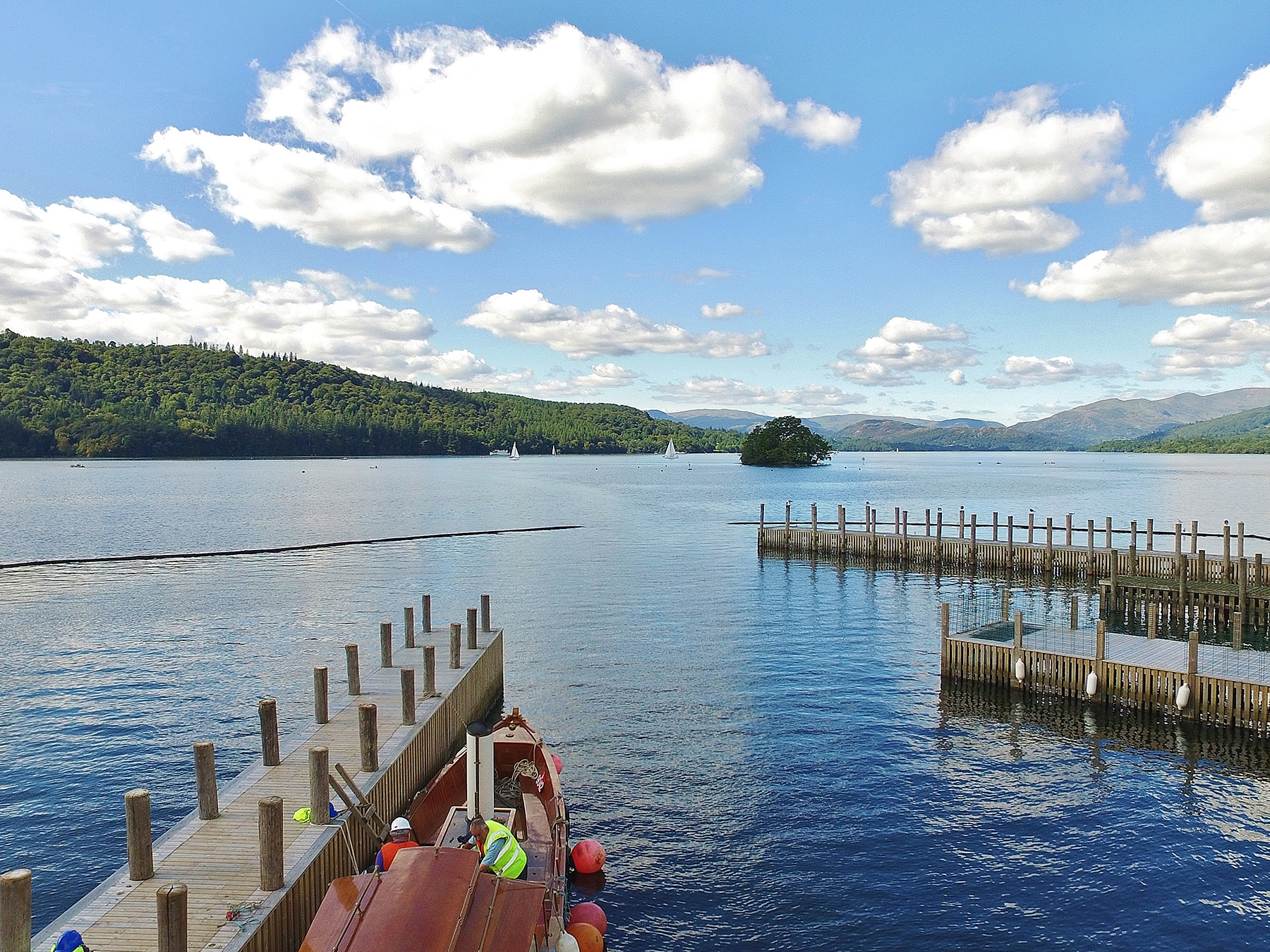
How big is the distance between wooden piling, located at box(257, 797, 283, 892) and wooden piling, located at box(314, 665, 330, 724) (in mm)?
6987

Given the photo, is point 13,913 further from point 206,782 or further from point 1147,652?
point 1147,652

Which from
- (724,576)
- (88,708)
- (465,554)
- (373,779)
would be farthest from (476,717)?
(465,554)

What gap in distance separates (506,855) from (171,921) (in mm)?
4265

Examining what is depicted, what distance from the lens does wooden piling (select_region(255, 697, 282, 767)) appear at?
614 inches

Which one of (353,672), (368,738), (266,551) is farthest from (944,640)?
(266,551)

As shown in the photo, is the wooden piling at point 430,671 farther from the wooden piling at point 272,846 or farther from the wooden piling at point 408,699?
the wooden piling at point 272,846

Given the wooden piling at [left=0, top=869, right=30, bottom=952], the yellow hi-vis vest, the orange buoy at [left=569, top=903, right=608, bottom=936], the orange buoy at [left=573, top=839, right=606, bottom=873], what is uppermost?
the wooden piling at [left=0, top=869, right=30, bottom=952]

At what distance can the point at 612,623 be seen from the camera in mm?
36594

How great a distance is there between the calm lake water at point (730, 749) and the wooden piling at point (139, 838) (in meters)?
4.25

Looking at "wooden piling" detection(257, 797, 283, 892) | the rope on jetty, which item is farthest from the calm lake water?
"wooden piling" detection(257, 797, 283, 892)

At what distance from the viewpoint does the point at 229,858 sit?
12.4 m

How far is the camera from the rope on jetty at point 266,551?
5203cm

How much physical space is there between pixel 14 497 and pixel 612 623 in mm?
100000

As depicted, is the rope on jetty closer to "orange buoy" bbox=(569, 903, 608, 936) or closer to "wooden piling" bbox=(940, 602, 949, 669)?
"wooden piling" bbox=(940, 602, 949, 669)
